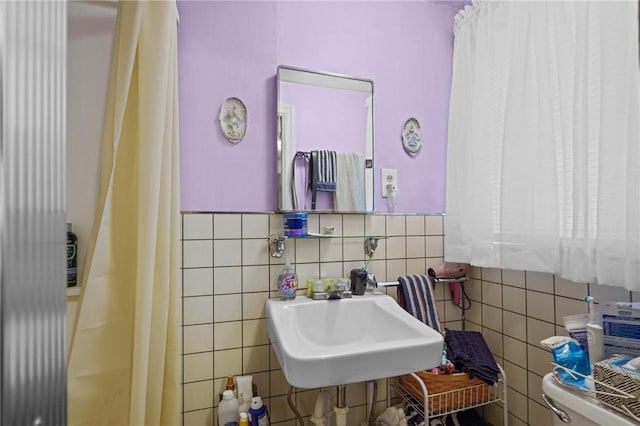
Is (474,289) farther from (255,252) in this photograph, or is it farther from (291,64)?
(291,64)

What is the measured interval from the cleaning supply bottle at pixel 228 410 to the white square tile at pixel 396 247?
876 mm

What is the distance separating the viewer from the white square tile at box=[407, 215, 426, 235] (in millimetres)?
1571

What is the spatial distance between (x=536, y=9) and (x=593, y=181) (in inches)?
26.3

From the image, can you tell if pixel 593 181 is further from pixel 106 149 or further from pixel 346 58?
pixel 106 149

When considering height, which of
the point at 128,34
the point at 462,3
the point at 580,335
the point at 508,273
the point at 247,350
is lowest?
the point at 247,350

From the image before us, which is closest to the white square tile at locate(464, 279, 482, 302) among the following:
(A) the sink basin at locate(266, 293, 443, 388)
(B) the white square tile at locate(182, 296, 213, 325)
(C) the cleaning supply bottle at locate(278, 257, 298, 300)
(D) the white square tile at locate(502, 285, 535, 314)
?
(D) the white square tile at locate(502, 285, 535, 314)

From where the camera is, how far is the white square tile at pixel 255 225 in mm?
1319

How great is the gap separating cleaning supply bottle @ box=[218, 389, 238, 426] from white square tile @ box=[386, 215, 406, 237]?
94 centimetres

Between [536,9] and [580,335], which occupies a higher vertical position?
[536,9]

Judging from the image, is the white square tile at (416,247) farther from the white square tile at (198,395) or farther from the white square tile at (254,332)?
the white square tile at (198,395)

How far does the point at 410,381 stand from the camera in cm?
131

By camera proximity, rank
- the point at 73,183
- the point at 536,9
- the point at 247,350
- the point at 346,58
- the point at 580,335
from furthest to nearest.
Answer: the point at 346,58, the point at 247,350, the point at 536,9, the point at 580,335, the point at 73,183

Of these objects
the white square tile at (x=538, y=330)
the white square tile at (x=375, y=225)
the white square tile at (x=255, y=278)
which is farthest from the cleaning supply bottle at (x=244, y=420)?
the white square tile at (x=538, y=330)

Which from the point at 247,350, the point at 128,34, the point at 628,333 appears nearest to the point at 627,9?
the point at 628,333
